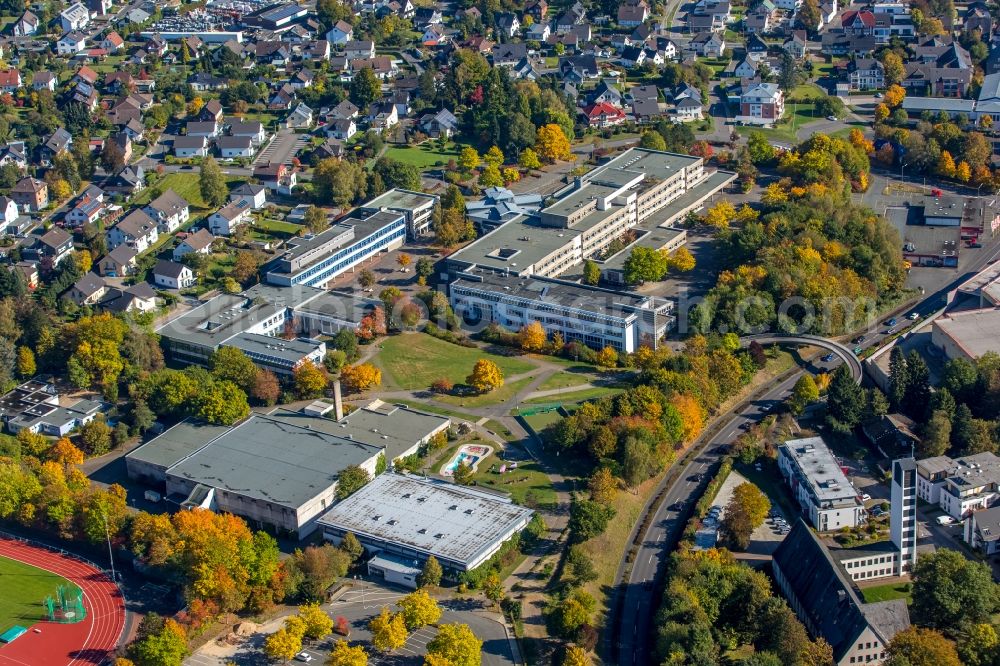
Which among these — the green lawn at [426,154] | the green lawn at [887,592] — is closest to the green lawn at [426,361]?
the green lawn at [887,592]

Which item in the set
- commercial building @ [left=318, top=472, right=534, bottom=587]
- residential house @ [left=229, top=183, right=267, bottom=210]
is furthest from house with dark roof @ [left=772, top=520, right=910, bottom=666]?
residential house @ [left=229, top=183, right=267, bottom=210]

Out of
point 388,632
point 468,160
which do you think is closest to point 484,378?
point 388,632

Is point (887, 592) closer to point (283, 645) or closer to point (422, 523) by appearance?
point (422, 523)

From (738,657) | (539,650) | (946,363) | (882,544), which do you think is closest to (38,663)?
(539,650)

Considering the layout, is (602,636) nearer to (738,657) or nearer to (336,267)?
(738,657)

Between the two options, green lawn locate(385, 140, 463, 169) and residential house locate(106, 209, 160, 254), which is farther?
green lawn locate(385, 140, 463, 169)

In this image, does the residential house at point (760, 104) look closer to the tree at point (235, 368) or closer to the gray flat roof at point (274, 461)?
the tree at point (235, 368)

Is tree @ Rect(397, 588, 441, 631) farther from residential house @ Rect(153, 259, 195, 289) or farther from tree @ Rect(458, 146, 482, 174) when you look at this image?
tree @ Rect(458, 146, 482, 174)
